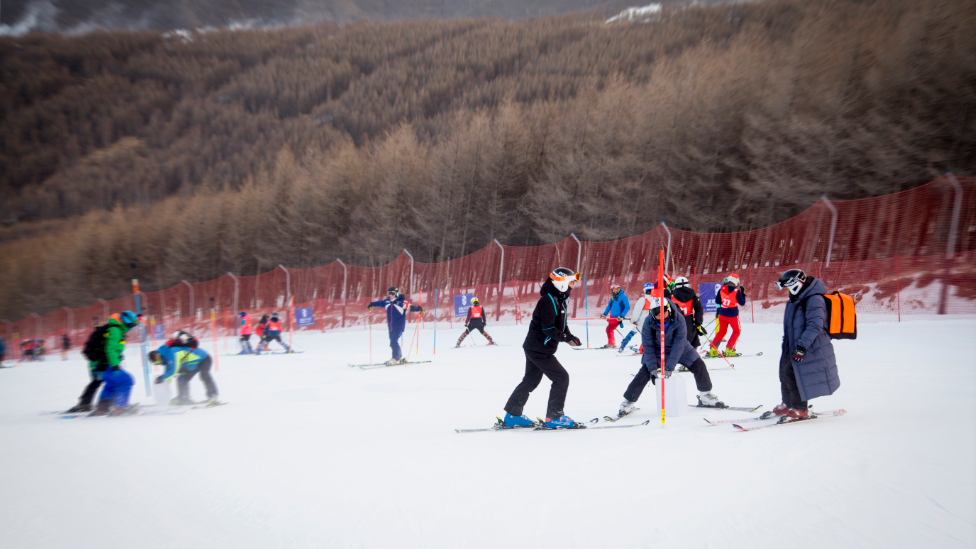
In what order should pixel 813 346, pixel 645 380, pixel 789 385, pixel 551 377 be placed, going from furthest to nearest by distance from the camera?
pixel 645 380, pixel 551 377, pixel 789 385, pixel 813 346

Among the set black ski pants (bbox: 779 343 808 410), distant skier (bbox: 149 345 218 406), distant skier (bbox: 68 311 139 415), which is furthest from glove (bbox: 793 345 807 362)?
distant skier (bbox: 68 311 139 415)

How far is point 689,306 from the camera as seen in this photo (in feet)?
30.6

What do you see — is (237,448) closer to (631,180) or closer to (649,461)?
(649,461)

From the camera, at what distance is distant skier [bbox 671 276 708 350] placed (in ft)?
28.6

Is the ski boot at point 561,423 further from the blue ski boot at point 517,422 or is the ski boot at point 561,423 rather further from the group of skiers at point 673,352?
the blue ski boot at point 517,422

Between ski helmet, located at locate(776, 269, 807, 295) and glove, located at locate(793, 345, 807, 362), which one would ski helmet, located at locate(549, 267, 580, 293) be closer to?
ski helmet, located at locate(776, 269, 807, 295)

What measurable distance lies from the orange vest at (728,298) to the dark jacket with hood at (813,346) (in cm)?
535

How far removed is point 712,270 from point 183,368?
17.1 meters

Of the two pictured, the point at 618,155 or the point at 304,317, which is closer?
the point at 304,317

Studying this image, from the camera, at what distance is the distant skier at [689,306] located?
873 cm

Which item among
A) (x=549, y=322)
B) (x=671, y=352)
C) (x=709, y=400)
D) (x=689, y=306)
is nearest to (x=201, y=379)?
(x=549, y=322)

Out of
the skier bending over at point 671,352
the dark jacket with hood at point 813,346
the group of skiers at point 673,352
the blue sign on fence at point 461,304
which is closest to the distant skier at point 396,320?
the skier bending over at point 671,352

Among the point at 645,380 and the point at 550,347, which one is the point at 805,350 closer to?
the point at 645,380

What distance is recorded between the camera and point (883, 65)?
20922 mm
